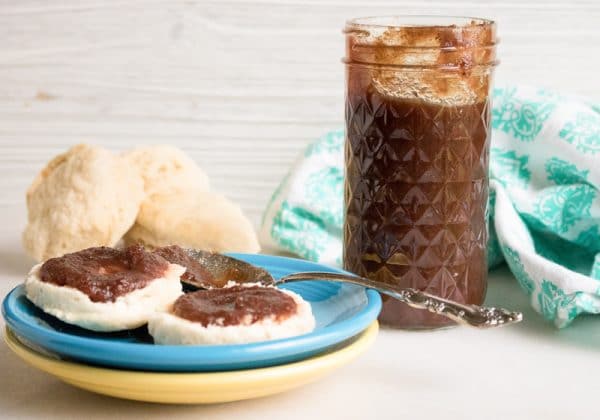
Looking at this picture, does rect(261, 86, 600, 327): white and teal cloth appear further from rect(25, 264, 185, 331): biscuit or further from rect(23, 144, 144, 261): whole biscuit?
rect(25, 264, 185, 331): biscuit

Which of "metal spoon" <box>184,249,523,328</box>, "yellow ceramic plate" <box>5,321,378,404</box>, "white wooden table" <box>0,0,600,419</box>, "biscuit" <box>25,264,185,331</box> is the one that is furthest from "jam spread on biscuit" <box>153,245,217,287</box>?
"white wooden table" <box>0,0,600,419</box>

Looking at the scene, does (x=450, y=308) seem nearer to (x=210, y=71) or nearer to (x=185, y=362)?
(x=185, y=362)

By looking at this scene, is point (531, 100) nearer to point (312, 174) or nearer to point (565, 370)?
point (312, 174)

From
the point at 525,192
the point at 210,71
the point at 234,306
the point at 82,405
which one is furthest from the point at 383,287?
the point at 210,71

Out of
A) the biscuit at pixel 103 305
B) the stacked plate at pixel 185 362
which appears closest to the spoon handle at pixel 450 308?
the stacked plate at pixel 185 362

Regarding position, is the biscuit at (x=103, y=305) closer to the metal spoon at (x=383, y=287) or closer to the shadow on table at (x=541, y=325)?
the metal spoon at (x=383, y=287)

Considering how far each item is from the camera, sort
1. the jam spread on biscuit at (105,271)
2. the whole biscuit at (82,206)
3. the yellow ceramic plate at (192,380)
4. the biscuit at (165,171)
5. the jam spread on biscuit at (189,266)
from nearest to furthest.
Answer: the yellow ceramic plate at (192,380)
the jam spread on biscuit at (105,271)
the jam spread on biscuit at (189,266)
the whole biscuit at (82,206)
the biscuit at (165,171)

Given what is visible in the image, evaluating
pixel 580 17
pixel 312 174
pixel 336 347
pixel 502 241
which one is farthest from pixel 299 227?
pixel 580 17
